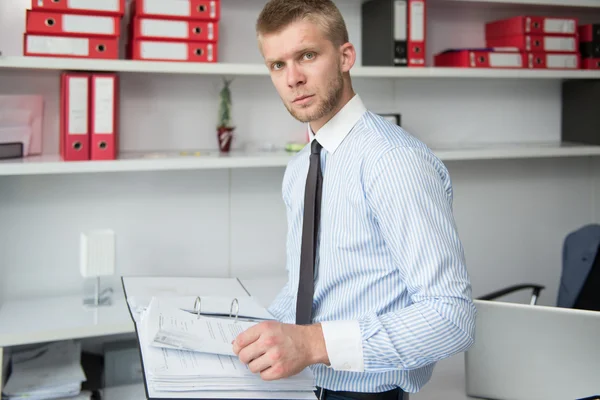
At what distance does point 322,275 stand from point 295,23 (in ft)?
1.65

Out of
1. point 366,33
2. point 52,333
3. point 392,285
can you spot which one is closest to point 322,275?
point 392,285

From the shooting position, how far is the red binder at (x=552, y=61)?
2865 mm

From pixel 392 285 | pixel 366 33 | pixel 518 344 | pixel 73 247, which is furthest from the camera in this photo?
pixel 366 33

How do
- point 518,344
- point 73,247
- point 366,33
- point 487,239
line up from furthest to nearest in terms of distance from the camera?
point 487,239
point 366,33
point 73,247
point 518,344

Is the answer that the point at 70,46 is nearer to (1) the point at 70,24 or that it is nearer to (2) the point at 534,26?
(1) the point at 70,24

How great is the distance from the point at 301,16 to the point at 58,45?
120 cm

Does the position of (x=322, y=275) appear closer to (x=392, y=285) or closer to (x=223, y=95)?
(x=392, y=285)

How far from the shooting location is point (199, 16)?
7.79 feet

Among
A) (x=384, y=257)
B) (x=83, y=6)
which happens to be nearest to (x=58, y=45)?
(x=83, y=6)

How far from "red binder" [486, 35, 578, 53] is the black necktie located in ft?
5.73

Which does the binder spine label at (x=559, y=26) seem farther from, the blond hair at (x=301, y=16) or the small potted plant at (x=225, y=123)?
the blond hair at (x=301, y=16)

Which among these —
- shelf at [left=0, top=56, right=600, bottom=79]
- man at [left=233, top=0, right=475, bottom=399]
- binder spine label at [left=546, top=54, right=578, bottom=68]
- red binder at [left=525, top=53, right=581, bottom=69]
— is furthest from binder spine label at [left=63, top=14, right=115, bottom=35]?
binder spine label at [left=546, top=54, right=578, bottom=68]

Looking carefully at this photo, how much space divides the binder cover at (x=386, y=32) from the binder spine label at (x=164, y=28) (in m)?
0.79

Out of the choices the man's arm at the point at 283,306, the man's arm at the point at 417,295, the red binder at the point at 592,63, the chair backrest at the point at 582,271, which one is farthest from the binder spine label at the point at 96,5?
the red binder at the point at 592,63
